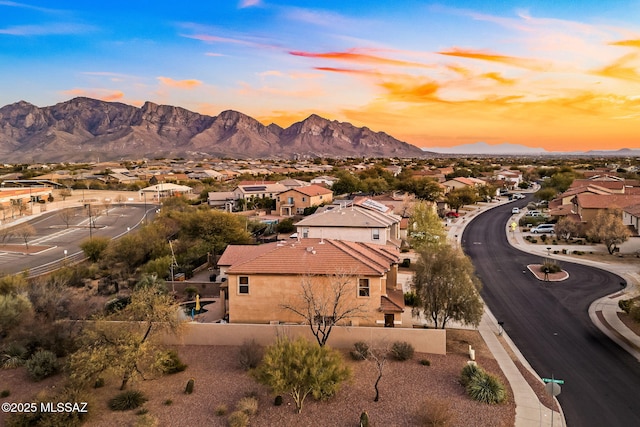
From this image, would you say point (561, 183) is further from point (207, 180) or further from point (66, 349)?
point (66, 349)

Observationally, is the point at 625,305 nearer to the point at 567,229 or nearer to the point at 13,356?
the point at 567,229

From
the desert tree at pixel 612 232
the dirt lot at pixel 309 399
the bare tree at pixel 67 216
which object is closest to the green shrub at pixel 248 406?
the dirt lot at pixel 309 399

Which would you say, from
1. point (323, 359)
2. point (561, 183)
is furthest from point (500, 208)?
point (323, 359)

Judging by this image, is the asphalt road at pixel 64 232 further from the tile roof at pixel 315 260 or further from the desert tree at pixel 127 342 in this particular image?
the tile roof at pixel 315 260

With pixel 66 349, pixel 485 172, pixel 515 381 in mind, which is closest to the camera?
pixel 515 381

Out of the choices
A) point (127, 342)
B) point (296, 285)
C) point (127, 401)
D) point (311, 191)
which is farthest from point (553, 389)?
point (311, 191)

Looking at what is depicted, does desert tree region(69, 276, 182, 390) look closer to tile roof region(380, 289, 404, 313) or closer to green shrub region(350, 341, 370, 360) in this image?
green shrub region(350, 341, 370, 360)

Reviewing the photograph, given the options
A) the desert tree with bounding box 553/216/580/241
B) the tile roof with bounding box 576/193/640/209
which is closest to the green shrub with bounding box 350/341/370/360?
the desert tree with bounding box 553/216/580/241
